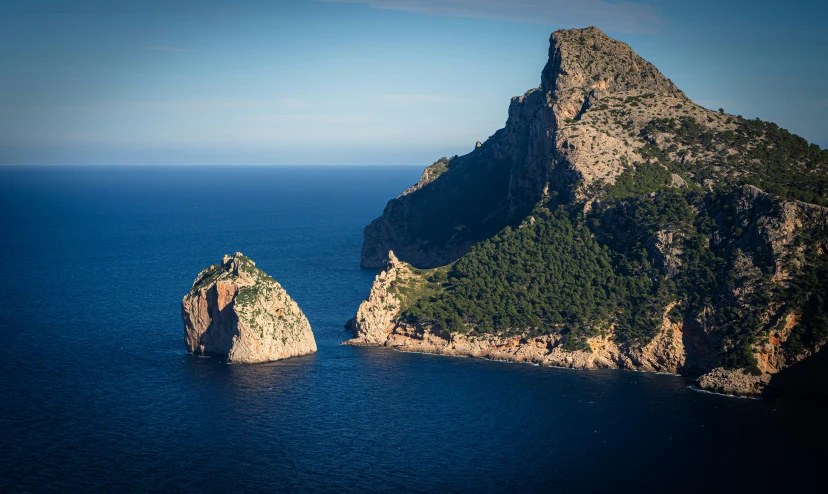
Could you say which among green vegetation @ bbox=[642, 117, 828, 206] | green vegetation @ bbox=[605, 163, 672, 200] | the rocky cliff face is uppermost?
green vegetation @ bbox=[642, 117, 828, 206]

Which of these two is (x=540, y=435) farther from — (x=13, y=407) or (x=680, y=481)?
(x=13, y=407)

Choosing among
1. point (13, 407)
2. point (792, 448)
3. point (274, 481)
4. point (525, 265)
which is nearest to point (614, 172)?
point (525, 265)

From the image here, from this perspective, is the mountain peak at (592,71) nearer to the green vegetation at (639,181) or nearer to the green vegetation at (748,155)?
the green vegetation at (748,155)

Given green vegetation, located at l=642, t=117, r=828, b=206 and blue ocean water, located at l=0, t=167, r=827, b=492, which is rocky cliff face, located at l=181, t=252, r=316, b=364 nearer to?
blue ocean water, located at l=0, t=167, r=827, b=492

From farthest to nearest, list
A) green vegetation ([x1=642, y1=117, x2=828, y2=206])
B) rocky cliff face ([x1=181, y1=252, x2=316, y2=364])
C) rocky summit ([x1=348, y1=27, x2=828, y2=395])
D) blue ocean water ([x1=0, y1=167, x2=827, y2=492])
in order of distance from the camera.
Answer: green vegetation ([x1=642, y1=117, x2=828, y2=206]) < rocky cliff face ([x1=181, y1=252, x2=316, y2=364]) < rocky summit ([x1=348, y1=27, x2=828, y2=395]) < blue ocean water ([x1=0, y1=167, x2=827, y2=492])

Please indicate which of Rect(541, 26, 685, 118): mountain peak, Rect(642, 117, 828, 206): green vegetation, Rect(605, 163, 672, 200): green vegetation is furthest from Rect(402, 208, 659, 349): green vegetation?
Rect(541, 26, 685, 118): mountain peak

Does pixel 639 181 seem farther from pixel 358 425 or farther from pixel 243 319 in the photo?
pixel 243 319
